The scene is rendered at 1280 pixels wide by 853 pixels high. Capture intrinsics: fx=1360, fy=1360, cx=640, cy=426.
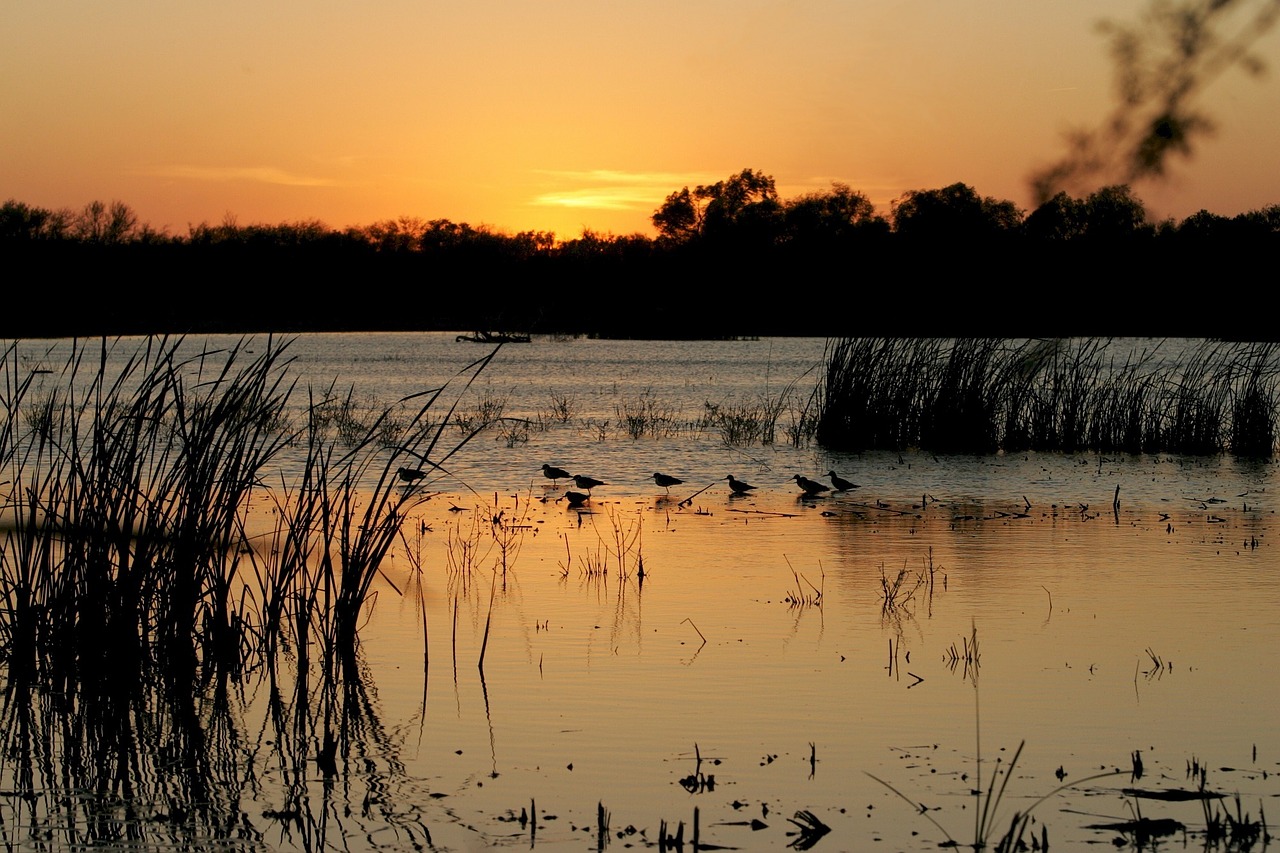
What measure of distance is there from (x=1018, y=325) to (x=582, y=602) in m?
→ 45.4

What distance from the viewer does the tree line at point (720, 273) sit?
21.0 metres

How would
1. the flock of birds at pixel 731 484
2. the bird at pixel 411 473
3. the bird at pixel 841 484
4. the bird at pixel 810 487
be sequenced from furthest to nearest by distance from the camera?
the bird at pixel 841 484 < the bird at pixel 810 487 < the flock of birds at pixel 731 484 < the bird at pixel 411 473

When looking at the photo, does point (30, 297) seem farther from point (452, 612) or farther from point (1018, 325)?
point (1018, 325)

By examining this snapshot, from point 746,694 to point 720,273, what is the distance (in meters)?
77.8

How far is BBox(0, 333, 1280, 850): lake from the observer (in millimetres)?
4609

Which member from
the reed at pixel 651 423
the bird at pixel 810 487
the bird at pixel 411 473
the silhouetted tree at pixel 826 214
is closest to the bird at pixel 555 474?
the bird at pixel 810 487

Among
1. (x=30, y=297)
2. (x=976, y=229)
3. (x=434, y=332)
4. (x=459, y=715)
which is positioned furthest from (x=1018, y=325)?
(x=459, y=715)

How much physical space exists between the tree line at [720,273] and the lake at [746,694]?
2.10m

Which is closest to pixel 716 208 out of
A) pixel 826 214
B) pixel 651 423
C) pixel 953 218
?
pixel 826 214

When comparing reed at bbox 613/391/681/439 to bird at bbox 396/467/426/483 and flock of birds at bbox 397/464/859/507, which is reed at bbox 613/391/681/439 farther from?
bird at bbox 396/467/426/483

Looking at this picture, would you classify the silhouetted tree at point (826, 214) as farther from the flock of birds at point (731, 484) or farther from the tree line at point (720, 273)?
the flock of birds at point (731, 484)

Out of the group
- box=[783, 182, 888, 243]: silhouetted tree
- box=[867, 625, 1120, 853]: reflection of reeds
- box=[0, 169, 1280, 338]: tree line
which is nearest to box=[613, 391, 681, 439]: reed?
box=[0, 169, 1280, 338]: tree line

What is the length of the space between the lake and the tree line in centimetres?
210

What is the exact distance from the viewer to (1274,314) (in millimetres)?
51250
